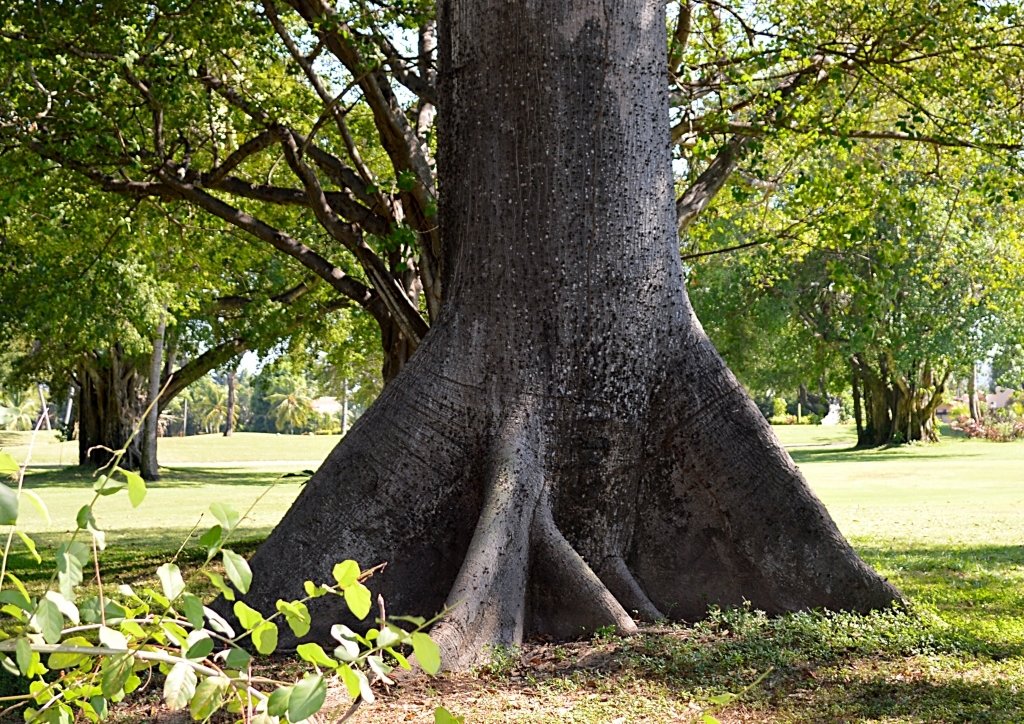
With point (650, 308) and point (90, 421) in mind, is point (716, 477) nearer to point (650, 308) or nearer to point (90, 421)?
point (650, 308)

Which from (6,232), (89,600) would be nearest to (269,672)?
(89,600)

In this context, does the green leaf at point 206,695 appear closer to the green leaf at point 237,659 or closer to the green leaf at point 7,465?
the green leaf at point 237,659

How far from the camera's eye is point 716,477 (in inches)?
222

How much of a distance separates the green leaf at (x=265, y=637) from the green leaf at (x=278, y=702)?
104 mm

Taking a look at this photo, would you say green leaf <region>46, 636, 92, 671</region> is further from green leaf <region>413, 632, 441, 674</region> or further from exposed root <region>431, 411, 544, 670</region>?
exposed root <region>431, 411, 544, 670</region>

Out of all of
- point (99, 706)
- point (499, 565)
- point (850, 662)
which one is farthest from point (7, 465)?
point (850, 662)

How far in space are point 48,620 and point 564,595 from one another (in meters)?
3.87

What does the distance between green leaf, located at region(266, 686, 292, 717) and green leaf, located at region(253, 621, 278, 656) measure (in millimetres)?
104

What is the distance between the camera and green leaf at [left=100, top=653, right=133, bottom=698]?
5.42 feet

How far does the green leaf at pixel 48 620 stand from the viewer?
1.56 metres

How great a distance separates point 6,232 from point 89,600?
20.4 meters

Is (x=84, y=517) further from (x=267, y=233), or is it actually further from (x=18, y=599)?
(x=267, y=233)

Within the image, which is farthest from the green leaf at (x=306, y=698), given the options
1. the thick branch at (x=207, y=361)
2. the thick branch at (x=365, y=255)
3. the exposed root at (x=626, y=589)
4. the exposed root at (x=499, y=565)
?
the thick branch at (x=207, y=361)

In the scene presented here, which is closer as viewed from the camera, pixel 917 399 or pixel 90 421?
pixel 90 421
